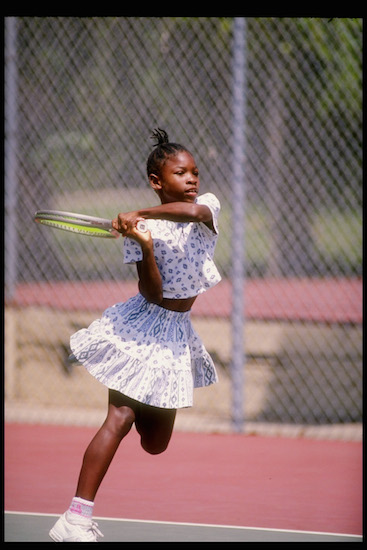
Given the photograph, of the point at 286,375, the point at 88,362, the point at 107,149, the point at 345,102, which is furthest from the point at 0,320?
the point at 345,102

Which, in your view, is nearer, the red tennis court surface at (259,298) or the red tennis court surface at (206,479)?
the red tennis court surface at (206,479)

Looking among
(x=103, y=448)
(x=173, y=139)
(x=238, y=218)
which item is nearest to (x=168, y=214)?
(x=103, y=448)

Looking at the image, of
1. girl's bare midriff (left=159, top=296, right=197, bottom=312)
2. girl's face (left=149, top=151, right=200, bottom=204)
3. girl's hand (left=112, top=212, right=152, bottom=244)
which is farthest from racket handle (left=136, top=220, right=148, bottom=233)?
girl's bare midriff (left=159, top=296, right=197, bottom=312)

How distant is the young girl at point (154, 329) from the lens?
3.63 m

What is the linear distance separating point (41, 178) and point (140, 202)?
2.52 ft

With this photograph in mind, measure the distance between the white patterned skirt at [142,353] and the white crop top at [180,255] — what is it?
0.12 metres

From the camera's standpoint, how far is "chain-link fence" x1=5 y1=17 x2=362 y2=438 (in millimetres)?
7055

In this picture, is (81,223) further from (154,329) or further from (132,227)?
(154,329)

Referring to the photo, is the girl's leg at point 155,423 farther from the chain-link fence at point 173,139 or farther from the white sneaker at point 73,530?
the chain-link fence at point 173,139

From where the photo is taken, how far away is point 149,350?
374 cm

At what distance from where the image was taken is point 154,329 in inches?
149

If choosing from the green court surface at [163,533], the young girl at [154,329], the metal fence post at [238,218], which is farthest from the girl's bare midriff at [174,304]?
the metal fence post at [238,218]

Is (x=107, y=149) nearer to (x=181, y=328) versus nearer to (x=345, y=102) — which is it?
(x=345, y=102)

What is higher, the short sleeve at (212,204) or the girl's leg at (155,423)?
the short sleeve at (212,204)
